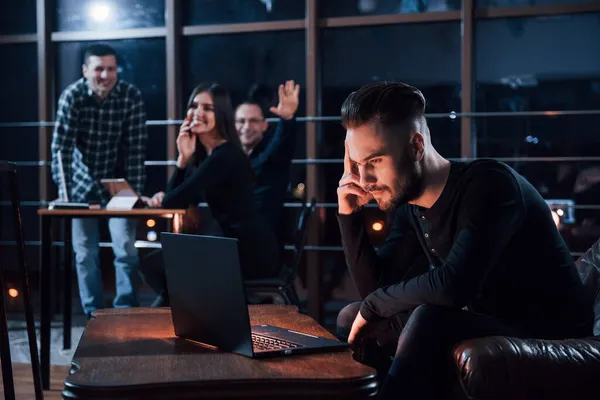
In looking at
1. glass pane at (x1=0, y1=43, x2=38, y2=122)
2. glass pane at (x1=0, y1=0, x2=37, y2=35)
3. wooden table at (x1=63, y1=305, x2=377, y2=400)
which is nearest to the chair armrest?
wooden table at (x1=63, y1=305, x2=377, y2=400)

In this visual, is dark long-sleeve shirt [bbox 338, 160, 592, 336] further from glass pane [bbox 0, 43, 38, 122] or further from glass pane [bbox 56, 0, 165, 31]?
glass pane [bbox 0, 43, 38, 122]

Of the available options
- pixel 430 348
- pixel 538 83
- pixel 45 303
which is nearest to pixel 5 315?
pixel 430 348

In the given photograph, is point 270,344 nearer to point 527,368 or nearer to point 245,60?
point 527,368

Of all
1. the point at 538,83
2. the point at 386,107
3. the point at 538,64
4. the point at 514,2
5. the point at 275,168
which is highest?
the point at 514,2

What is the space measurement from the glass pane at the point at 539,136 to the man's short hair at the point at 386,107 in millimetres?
3106

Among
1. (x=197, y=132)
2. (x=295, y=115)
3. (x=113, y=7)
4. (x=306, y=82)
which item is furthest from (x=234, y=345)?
(x=113, y=7)

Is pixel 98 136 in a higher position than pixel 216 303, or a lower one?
higher

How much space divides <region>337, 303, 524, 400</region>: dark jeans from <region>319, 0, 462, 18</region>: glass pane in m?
3.46

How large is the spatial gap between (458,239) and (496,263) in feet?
0.44

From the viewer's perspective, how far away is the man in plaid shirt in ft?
15.2

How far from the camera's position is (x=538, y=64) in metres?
4.79

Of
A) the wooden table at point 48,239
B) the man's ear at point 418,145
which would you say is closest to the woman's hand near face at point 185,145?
the wooden table at point 48,239

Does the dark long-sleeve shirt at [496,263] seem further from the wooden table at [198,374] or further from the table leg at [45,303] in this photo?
the table leg at [45,303]

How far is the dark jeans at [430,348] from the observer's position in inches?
61.9
